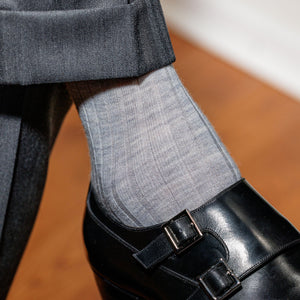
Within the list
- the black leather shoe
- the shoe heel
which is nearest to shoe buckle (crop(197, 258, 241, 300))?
the black leather shoe

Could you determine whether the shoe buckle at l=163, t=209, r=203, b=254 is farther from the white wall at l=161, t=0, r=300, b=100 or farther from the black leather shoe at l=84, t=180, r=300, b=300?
the white wall at l=161, t=0, r=300, b=100

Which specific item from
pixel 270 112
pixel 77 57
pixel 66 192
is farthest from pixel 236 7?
pixel 77 57

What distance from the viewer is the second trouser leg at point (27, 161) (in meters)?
0.59

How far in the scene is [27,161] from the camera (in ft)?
2.05

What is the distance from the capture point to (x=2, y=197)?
58cm

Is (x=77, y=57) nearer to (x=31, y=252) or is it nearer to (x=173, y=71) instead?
(x=173, y=71)

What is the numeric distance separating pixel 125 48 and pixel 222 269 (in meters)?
0.24

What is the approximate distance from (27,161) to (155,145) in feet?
0.62

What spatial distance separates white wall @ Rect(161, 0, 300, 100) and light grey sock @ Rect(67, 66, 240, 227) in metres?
0.80

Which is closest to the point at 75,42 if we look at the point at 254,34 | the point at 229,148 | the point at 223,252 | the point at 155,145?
the point at 155,145

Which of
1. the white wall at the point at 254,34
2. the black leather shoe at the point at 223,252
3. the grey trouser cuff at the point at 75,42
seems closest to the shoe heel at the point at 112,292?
the black leather shoe at the point at 223,252

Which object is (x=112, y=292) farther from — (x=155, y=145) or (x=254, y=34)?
(x=254, y=34)

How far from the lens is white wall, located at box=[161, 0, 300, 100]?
4.20 ft

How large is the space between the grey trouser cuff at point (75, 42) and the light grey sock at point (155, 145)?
46 millimetres
